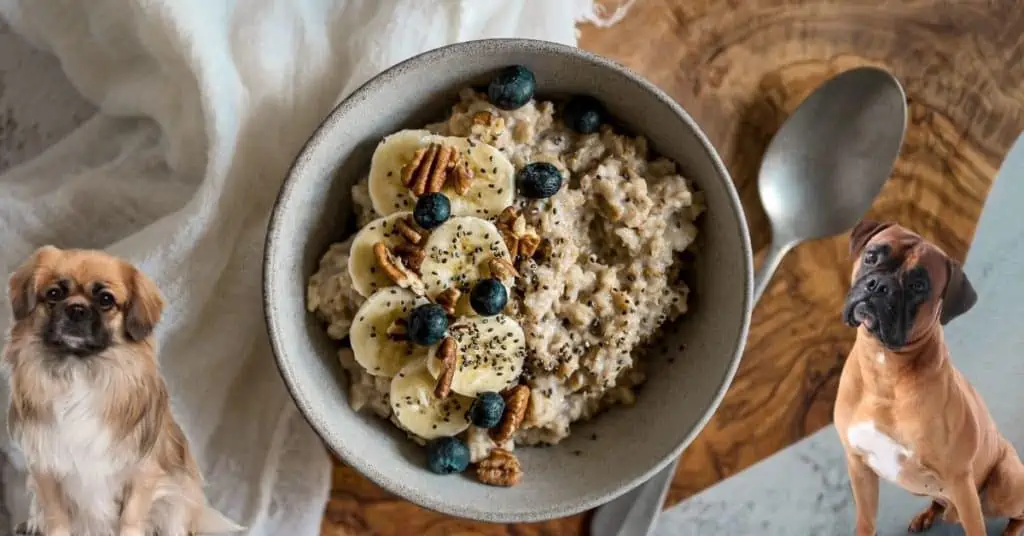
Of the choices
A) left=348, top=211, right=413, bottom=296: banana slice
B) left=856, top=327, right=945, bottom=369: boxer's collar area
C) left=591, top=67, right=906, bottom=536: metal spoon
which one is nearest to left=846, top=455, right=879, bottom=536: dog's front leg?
left=856, top=327, right=945, bottom=369: boxer's collar area

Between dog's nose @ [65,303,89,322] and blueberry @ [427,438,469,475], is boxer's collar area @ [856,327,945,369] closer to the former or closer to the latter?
blueberry @ [427,438,469,475]

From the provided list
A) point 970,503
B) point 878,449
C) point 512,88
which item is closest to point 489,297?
point 512,88

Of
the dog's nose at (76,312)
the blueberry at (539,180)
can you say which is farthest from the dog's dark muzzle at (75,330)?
the blueberry at (539,180)

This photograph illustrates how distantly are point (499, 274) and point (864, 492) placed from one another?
629mm

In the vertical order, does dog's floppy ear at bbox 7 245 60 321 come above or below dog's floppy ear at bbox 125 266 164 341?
above

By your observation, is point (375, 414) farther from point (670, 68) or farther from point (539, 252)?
point (670, 68)

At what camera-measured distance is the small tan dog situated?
0.99m

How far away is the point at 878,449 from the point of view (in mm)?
1275

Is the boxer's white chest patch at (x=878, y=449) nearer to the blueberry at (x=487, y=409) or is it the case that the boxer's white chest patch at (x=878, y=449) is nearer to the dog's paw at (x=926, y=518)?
the dog's paw at (x=926, y=518)

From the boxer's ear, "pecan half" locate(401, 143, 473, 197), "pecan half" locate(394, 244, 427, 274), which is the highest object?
"pecan half" locate(401, 143, 473, 197)

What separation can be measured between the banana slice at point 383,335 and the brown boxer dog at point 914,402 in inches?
23.9

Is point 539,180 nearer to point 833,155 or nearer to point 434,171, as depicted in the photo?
point 434,171

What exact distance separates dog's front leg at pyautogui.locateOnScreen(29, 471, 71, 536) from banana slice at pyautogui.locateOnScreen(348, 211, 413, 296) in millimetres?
388

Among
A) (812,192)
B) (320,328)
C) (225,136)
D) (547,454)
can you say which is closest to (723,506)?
(547,454)
